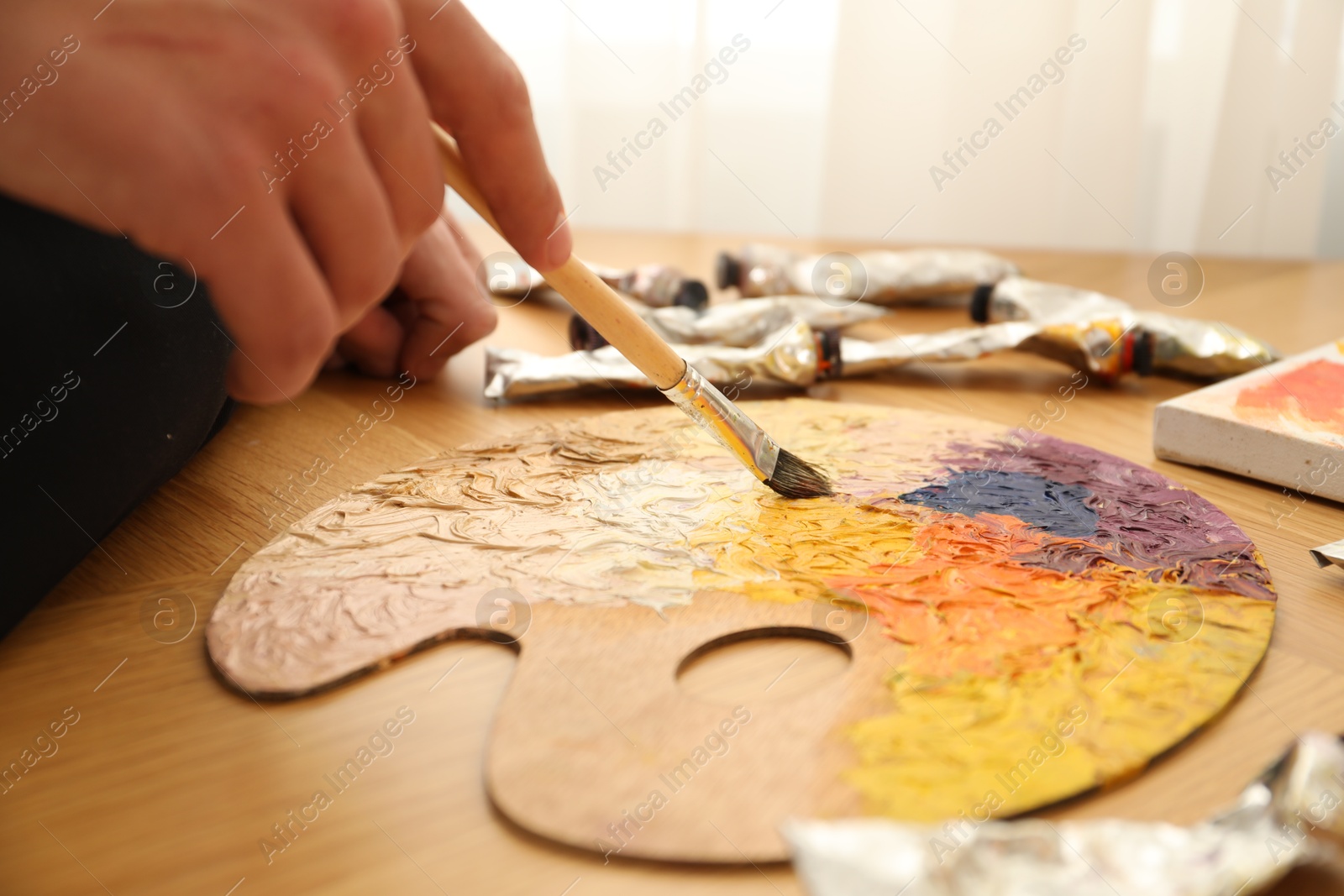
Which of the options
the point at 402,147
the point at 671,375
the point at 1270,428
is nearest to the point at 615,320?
the point at 671,375

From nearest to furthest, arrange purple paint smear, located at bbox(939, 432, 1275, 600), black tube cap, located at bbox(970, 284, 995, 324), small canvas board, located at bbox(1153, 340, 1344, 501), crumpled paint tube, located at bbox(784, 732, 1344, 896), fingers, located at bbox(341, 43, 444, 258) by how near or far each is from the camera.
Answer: crumpled paint tube, located at bbox(784, 732, 1344, 896) < fingers, located at bbox(341, 43, 444, 258) < purple paint smear, located at bbox(939, 432, 1275, 600) < small canvas board, located at bbox(1153, 340, 1344, 501) < black tube cap, located at bbox(970, 284, 995, 324)

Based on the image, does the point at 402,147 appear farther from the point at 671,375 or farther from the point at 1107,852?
the point at 1107,852

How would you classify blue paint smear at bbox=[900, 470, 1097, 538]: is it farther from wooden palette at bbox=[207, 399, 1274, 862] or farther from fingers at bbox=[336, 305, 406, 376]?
fingers at bbox=[336, 305, 406, 376]

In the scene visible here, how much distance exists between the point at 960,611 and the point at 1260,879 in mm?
190

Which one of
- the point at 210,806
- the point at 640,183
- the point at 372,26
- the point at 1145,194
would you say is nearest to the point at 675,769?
the point at 210,806

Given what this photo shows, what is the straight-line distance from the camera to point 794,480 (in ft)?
2.05

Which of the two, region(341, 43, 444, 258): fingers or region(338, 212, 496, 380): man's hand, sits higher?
region(341, 43, 444, 258): fingers

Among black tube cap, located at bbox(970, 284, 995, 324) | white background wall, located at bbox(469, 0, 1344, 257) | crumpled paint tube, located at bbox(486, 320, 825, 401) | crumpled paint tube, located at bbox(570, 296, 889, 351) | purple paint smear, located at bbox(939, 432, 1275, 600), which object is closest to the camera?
purple paint smear, located at bbox(939, 432, 1275, 600)

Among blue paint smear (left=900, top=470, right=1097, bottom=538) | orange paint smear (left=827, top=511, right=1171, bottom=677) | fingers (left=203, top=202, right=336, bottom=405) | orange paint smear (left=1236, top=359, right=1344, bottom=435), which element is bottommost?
blue paint smear (left=900, top=470, right=1097, bottom=538)

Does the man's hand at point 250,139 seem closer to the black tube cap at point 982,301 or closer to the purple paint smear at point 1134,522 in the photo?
the purple paint smear at point 1134,522

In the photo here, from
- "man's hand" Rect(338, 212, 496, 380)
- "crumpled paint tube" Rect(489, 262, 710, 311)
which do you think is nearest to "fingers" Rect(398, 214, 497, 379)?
"man's hand" Rect(338, 212, 496, 380)

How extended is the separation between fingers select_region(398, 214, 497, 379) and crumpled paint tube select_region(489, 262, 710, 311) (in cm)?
12

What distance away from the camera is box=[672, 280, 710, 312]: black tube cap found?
39.6 inches

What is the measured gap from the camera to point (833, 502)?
2.04ft
